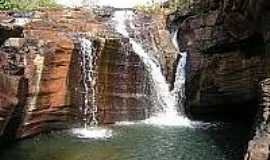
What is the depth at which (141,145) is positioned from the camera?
52.5 feet

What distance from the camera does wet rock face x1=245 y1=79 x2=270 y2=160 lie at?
9562mm

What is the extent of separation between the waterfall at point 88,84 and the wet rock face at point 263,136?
8692 mm

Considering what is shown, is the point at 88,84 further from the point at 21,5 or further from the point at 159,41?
the point at 21,5

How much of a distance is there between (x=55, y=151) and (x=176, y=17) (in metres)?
10.4

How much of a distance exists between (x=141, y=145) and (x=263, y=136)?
6266mm

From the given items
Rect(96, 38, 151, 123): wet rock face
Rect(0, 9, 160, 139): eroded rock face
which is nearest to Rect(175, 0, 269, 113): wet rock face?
Rect(96, 38, 151, 123): wet rock face

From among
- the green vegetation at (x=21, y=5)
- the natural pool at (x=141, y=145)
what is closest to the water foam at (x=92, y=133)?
the natural pool at (x=141, y=145)

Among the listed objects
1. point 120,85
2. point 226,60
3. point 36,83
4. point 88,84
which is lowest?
point 120,85

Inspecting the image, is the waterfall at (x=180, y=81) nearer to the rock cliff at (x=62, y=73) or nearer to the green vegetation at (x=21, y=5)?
the rock cliff at (x=62, y=73)

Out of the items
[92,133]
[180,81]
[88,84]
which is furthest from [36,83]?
[180,81]

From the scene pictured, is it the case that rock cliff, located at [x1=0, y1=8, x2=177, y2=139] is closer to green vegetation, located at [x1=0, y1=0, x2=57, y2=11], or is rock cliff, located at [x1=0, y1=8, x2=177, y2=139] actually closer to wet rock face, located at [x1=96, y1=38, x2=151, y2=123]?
wet rock face, located at [x1=96, y1=38, x2=151, y2=123]

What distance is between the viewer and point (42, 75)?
685 inches

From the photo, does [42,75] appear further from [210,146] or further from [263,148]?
[263,148]

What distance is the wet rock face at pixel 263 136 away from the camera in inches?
376
